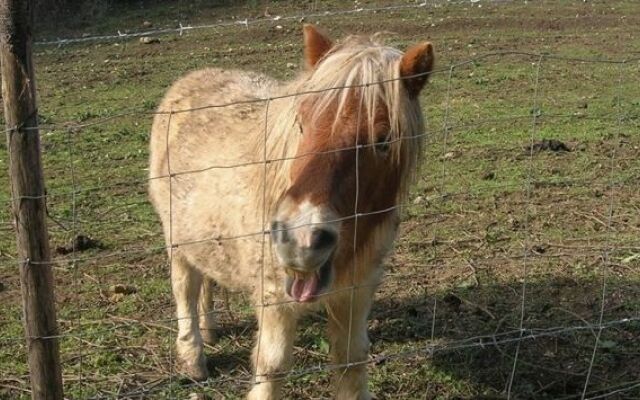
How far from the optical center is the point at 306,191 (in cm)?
321

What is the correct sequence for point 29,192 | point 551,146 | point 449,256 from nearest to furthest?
point 29,192, point 449,256, point 551,146

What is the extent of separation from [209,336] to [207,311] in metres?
0.19

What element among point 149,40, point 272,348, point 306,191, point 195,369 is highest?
point 306,191

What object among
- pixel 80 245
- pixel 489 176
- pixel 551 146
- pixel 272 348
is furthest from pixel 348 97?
pixel 551 146

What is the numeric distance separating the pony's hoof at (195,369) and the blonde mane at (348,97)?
1.57m

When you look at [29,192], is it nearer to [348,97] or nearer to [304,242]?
[304,242]

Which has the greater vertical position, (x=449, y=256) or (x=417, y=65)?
(x=417, y=65)

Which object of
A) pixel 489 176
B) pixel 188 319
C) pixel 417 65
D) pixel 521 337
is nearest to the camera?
pixel 417 65

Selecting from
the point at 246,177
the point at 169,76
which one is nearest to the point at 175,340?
the point at 246,177

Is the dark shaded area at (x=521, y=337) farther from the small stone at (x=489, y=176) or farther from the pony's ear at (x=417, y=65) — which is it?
the small stone at (x=489, y=176)

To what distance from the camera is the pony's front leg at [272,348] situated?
3951 millimetres

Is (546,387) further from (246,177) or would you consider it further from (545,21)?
(545,21)

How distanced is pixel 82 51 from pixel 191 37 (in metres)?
2.20

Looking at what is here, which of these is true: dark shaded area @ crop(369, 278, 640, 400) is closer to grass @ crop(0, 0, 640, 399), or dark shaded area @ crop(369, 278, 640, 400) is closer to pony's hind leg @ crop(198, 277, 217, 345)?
grass @ crop(0, 0, 640, 399)
